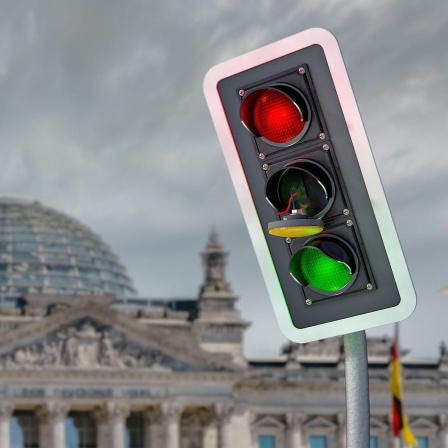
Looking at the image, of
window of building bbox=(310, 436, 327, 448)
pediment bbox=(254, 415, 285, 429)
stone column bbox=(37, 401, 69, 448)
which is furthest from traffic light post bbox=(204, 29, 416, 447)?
window of building bbox=(310, 436, 327, 448)

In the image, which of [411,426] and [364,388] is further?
[411,426]

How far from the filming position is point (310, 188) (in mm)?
8898

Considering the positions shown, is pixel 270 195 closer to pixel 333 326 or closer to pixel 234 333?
pixel 333 326

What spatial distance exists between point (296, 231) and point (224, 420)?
9989 centimetres

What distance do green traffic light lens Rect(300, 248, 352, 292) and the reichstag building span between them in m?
94.9

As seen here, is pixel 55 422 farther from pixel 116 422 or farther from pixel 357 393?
pixel 357 393

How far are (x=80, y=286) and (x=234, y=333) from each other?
47.2 ft

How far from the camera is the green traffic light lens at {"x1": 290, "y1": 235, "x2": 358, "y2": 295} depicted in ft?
29.1

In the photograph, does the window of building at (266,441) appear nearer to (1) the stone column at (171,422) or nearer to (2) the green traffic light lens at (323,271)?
(1) the stone column at (171,422)

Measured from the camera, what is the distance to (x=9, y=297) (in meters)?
116

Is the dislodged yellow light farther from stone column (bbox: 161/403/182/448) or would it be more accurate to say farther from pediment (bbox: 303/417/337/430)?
pediment (bbox: 303/417/337/430)

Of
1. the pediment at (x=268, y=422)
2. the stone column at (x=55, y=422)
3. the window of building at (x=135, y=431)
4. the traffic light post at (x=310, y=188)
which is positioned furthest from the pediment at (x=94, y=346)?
the traffic light post at (x=310, y=188)

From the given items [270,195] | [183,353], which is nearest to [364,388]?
[270,195]

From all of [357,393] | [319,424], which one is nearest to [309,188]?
[357,393]
